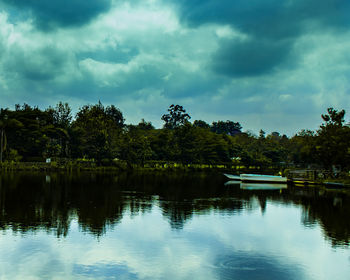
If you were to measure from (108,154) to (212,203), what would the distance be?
5148cm

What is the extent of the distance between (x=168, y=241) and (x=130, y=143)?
6427cm

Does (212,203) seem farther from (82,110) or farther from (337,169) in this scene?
(82,110)

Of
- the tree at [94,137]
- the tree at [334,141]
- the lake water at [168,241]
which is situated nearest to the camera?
the lake water at [168,241]

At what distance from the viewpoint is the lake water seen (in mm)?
10750

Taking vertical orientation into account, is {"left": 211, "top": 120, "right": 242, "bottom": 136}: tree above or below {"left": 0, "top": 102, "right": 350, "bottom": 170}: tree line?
above

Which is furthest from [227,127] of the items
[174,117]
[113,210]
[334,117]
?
[113,210]

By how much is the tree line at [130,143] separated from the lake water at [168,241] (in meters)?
30.9

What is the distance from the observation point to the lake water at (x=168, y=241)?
10750 mm

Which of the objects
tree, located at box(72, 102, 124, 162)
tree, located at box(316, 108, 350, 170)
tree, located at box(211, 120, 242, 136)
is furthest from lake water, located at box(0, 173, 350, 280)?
tree, located at box(211, 120, 242, 136)

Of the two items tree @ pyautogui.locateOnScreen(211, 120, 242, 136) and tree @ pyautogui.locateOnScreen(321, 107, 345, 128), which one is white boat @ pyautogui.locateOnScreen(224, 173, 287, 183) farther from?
tree @ pyautogui.locateOnScreen(211, 120, 242, 136)

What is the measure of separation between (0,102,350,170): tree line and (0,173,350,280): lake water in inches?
1217

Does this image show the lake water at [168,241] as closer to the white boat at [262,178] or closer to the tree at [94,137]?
the white boat at [262,178]

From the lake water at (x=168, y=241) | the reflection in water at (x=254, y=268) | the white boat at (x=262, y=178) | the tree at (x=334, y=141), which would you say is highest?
the tree at (x=334, y=141)

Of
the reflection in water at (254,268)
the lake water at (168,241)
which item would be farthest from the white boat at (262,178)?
the reflection in water at (254,268)
